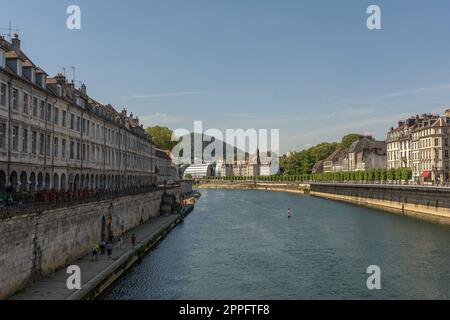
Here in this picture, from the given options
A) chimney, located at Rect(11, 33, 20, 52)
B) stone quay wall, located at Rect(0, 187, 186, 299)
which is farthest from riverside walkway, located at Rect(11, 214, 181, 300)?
chimney, located at Rect(11, 33, 20, 52)

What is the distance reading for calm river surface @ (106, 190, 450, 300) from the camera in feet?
90.5

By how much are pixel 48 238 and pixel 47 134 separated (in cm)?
1328

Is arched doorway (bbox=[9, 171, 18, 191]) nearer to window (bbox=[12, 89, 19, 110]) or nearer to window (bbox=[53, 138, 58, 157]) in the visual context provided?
window (bbox=[12, 89, 19, 110])

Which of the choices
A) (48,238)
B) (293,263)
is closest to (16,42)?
(48,238)

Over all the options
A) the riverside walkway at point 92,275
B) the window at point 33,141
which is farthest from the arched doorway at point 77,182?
the window at point 33,141

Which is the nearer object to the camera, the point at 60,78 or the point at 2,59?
the point at 2,59

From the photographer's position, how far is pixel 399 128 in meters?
119

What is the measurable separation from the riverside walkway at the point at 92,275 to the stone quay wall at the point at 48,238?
23.7 inches

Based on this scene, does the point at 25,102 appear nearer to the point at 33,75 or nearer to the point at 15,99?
the point at 15,99

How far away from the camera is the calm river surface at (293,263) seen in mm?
27578

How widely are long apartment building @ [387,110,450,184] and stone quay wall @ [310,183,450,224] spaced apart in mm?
7522

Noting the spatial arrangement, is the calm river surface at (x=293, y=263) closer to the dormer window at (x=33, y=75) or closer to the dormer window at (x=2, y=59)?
the dormer window at (x=2, y=59)

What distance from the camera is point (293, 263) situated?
3625 centimetres
